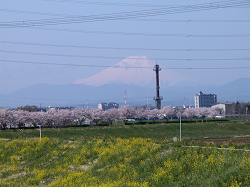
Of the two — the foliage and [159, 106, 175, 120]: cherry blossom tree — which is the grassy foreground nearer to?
the foliage

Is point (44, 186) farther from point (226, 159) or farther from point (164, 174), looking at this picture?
point (226, 159)

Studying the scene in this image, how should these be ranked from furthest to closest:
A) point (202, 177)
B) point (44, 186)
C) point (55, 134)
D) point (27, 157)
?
1. point (55, 134)
2. point (27, 157)
3. point (44, 186)
4. point (202, 177)

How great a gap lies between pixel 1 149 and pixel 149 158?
959 inches

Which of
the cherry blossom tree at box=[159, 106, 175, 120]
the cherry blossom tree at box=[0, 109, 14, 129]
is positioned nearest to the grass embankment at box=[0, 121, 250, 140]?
the cherry blossom tree at box=[0, 109, 14, 129]

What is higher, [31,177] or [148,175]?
[148,175]

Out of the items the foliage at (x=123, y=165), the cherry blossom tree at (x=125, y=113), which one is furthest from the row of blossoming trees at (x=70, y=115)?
the foliage at (x=123, y=165)

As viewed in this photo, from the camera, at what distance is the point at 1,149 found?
38844mm

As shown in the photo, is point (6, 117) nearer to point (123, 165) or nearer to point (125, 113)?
point (125, 113)

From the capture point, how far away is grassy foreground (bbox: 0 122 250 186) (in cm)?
1686

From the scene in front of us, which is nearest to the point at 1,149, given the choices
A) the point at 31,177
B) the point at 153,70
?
the point at 31,177

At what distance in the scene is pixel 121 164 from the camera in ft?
77.9

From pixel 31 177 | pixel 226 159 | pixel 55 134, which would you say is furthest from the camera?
pixel 55 134

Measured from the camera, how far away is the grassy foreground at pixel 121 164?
1686 cm

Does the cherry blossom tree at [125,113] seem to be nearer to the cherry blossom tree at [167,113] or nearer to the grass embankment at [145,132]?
the cherry blossom tree at [167,113]
